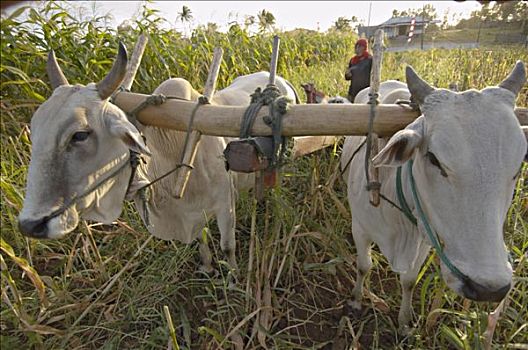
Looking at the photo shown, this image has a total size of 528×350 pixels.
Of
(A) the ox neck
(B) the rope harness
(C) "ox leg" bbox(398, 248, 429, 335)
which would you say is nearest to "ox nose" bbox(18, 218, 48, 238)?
(B) the rope harness

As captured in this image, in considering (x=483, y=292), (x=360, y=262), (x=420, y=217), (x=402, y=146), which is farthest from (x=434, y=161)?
(x=360, y=262)

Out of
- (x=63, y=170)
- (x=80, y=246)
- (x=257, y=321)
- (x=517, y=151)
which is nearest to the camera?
(x=517, y=151)

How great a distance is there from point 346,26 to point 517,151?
11.9 m

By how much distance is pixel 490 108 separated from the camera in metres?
1.29

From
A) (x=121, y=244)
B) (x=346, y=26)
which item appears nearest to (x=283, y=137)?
(x=121, y=244)

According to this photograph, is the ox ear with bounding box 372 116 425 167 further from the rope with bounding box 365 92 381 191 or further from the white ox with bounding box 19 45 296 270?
the white ox with bounding box 19 45 296 270

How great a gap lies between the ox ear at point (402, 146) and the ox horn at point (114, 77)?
122cm

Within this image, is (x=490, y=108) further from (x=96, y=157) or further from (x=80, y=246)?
(x=80, y=246)

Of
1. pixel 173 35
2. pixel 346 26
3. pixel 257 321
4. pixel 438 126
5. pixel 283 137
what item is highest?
pixel 346 26

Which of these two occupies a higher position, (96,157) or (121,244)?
(96,157)

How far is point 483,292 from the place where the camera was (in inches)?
45.6

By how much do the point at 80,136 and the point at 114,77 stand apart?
320mm

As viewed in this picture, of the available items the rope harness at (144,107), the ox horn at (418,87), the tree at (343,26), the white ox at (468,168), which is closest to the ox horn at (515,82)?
the white ox at (468,168)

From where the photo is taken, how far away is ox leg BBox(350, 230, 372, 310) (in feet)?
7.14
